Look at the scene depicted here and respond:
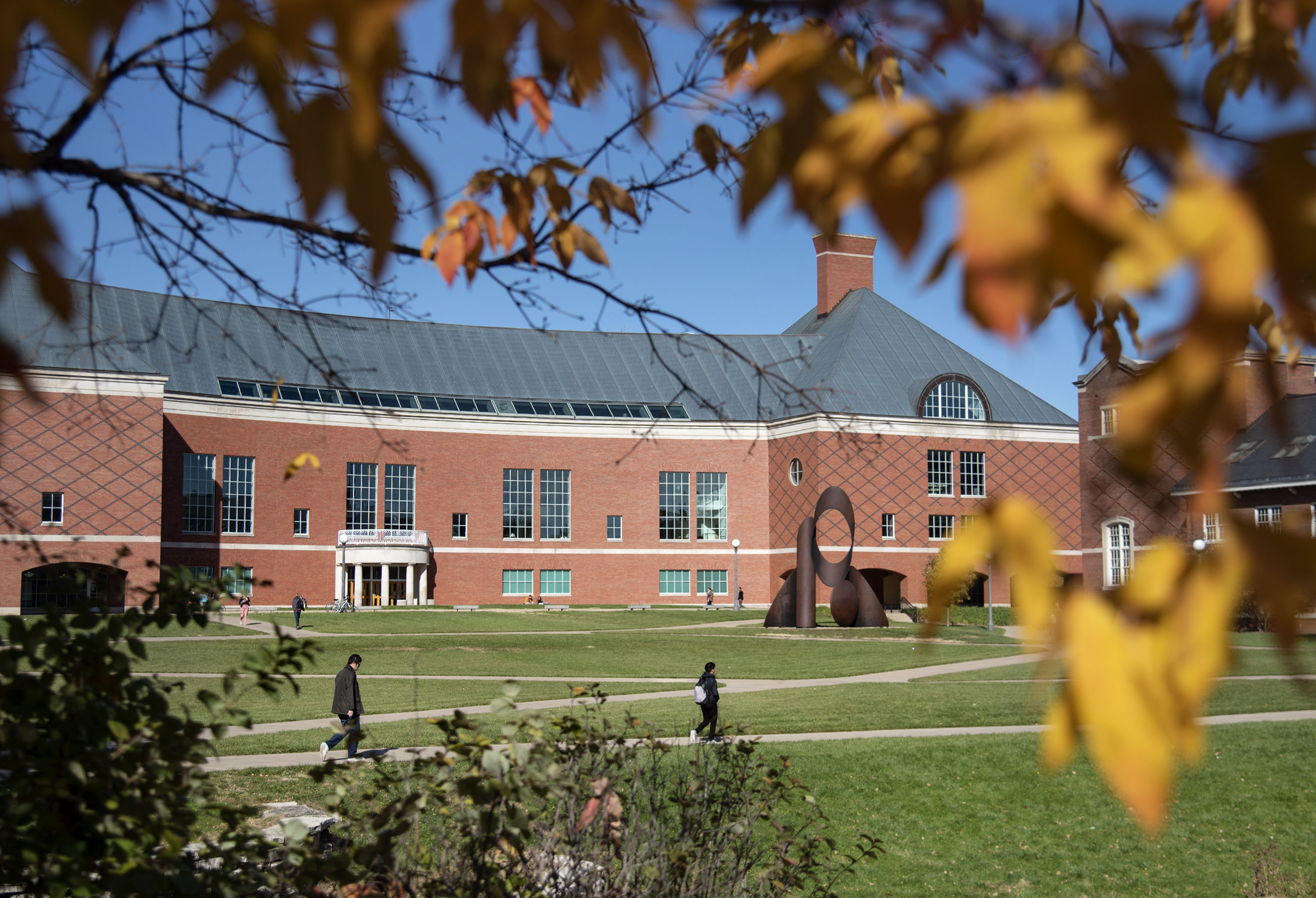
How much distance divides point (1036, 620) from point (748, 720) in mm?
16599

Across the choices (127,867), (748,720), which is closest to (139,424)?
(748,720)

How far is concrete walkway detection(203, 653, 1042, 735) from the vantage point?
679 inches

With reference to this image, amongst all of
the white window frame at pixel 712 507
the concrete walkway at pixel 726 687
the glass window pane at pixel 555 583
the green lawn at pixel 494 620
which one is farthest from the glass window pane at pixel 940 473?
the concrete walkway at pixel 726 687

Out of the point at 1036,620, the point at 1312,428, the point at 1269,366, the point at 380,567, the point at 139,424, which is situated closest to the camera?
the point at 1036,620

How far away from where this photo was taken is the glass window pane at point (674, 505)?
57.2 metres

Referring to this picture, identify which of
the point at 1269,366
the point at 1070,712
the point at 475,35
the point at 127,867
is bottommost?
the point at 127,867

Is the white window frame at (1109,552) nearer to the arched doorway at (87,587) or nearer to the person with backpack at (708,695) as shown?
the person with backpack at (708,695)

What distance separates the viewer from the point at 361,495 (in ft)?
173

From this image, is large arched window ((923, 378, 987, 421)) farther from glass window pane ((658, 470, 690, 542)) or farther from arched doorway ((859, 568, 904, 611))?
glass window pane ((658, 470, 690, 542))

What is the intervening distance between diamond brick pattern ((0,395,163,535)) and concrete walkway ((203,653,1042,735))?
81.0 ft

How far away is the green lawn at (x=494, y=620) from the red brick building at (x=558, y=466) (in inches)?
163

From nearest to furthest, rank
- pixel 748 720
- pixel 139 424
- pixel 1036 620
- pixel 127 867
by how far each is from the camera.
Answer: pixel 1036 620 < pixel 127 867 < pixel 748 720 < pixel 139 424

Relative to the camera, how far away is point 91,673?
12.1 feet

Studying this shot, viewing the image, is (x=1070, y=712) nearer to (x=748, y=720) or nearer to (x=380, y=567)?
(x=748, y=720)
